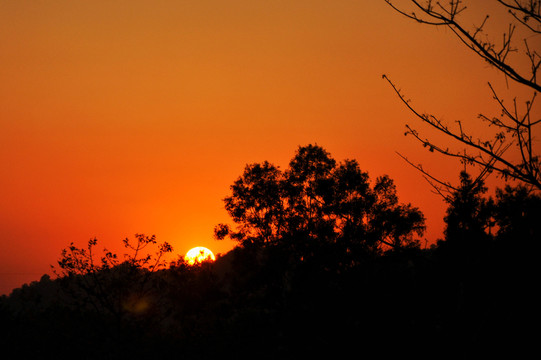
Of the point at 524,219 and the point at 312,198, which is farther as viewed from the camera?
the point at 312,198

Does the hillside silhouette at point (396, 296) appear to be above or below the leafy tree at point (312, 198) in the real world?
below

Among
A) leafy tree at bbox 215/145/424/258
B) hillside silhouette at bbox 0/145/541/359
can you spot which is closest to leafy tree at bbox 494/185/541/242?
hillside silhouette at bbox 0/145/541/359

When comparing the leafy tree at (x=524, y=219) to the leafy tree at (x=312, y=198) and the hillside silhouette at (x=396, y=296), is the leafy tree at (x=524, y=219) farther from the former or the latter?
the leafy tree at (x=312, y=198)

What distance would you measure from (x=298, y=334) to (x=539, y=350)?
4415 millimetres

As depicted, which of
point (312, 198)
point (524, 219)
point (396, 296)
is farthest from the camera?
point (312, 198)

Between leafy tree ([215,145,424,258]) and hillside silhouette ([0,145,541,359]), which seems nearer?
hillside silhouette ([0,145,541,359])

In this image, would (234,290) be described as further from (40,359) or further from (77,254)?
(40,359)

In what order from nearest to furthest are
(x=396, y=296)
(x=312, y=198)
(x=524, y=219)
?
(x=524, y=219) → (x=396, y=296) → (x=312, y=198)

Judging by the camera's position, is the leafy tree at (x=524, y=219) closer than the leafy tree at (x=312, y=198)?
Yes

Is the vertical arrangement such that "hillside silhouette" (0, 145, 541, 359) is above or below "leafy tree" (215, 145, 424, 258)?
below

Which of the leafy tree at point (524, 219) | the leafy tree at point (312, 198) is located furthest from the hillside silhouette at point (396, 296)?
the leafy tree at point (312, 198)

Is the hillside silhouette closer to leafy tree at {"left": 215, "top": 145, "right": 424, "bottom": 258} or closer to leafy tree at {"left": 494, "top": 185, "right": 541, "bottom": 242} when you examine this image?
leafy tree at {"left": 494, "top": 185, "right": 541, "bottom": 242}

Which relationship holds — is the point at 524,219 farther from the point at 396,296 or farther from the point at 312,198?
the point at 312,198

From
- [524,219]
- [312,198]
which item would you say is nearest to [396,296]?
[524,219]
